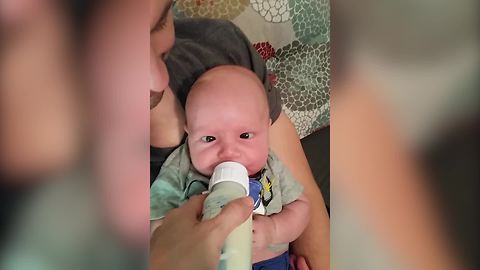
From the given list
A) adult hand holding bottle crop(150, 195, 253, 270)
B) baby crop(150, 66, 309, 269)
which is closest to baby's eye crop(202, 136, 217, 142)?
baby crop(150, 66, 309, 269)

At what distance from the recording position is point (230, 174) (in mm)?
1003

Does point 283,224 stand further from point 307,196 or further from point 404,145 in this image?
point 404,145

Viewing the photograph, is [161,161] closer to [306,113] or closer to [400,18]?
[306,113]

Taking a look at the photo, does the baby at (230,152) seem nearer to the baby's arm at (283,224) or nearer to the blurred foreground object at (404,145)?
the baby's arm at (283,224)

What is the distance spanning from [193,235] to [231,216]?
0.08 meters

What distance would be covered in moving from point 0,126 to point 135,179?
0.82 ft

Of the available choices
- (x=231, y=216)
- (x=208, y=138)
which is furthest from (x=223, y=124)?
(x=231, y=216)

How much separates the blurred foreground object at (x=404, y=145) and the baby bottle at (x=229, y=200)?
20 centimetres

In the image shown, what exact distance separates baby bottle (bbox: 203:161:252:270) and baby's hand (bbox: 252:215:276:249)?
18 millimetres

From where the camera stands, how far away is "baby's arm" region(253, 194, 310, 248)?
1030 mm

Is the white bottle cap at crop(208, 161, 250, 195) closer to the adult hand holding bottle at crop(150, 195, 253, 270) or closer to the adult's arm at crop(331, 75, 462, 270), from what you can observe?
the adult hand holding bottle at crop(150, 195, 253, 270)

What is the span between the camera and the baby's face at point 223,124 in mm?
1023

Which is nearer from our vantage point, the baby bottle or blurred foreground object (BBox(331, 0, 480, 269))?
the baby bottle

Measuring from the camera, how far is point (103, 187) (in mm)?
1023
